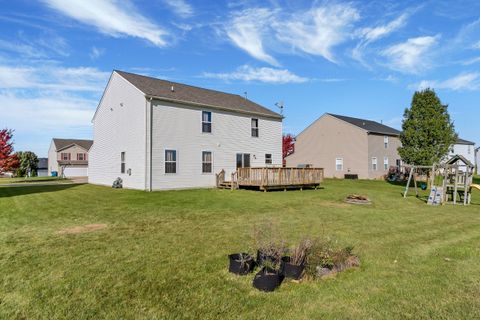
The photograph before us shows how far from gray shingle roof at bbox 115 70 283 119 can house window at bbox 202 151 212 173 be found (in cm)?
315

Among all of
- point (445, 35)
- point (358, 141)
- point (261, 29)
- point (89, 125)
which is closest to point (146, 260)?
point (261, 29)

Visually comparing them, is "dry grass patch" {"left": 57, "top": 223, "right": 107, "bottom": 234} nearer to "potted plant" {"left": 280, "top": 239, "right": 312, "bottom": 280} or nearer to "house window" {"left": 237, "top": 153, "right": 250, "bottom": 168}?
"potted plant" {"left": 280, "top": 239, "right": 312, "bottom": 280}

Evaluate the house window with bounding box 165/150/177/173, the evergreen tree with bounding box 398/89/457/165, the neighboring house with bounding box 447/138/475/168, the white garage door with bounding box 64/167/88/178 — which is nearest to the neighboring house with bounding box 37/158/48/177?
the white garage door with bounding box 64/167/88/178

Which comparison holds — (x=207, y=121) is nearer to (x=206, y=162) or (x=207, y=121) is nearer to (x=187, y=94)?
(x=187, y=94)

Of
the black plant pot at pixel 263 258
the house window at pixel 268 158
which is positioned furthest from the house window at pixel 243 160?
the black plant pot at pixel 263 258

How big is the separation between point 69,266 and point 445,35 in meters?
15.7

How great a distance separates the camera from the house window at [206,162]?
19359 millimetres

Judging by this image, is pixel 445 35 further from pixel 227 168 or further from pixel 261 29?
pixel 227 168

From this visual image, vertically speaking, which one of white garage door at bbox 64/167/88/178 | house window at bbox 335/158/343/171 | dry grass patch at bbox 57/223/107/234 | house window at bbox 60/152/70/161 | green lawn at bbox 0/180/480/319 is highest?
house window at bbox 60/152/70/161

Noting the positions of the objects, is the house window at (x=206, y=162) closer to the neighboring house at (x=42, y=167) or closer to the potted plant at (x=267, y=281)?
A: the potted plant at (x=267, y=281)

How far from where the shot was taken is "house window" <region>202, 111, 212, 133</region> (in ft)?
63.9

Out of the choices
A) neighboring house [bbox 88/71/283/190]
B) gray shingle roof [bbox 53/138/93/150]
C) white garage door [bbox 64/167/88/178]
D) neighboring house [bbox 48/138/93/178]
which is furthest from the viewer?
gray shingle roof [bbox 53/138/93/150]

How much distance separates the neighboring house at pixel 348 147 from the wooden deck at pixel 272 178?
13.7 meters

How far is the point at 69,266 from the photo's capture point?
180 inches
